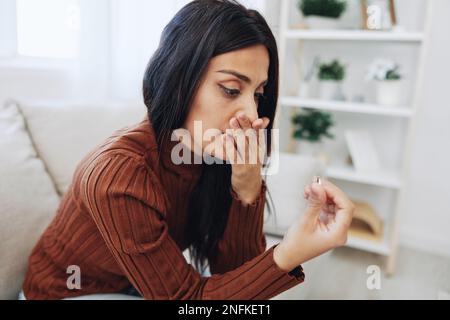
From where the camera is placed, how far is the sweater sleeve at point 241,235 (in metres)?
0.56

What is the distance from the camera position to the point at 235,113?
1.39 ft

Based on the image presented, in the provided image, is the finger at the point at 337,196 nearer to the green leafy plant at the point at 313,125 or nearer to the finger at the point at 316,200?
the finger at the point at 316,200

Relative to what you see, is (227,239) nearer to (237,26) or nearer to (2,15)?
(237,26)

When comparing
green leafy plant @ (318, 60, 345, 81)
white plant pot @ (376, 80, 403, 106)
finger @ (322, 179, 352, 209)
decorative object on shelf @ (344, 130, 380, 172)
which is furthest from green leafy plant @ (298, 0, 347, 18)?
finger @ (322, 179, 352, 209)

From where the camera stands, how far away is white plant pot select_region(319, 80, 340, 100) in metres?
1.49

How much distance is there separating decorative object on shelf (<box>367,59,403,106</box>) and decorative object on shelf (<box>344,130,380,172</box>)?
159 millimetres

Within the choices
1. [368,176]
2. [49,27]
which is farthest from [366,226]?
[49,27]

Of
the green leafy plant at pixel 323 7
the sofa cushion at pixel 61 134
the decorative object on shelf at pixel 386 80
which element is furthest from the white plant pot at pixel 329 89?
the sofa cushion at pixel 61 134

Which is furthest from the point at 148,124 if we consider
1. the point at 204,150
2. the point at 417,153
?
the point at 417,153

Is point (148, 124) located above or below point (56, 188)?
above

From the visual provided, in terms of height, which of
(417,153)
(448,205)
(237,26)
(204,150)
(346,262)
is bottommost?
(346,262)

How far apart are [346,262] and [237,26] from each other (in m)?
1.03

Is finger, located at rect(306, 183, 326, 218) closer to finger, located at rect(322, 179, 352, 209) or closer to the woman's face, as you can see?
finger, located at rect(322, 179, 352, 209)
